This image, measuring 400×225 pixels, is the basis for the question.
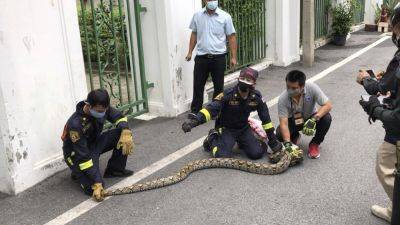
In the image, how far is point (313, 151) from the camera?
19.4 feet

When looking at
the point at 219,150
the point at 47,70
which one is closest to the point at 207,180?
the point at 219,150

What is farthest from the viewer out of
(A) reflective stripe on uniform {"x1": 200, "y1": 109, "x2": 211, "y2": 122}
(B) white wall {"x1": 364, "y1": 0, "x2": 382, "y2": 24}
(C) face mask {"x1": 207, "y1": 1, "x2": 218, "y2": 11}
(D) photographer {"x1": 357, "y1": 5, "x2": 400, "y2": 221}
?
(B) white wall {"x1": 364, "y1": 0, "x2": 382, "y2": 24}

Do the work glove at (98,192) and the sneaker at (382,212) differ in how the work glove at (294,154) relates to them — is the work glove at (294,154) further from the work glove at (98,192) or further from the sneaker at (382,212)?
the work glove at (98,192)

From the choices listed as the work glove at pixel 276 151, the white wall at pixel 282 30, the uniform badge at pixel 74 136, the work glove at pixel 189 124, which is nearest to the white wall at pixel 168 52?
the work glove at pixel 276 151

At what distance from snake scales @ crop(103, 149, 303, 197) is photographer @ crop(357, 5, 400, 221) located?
63.4 inches

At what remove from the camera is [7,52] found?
4.86 meters

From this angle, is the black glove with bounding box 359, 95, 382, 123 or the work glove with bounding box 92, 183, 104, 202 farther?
the work glove with bounding box 92, 183, 104, 202

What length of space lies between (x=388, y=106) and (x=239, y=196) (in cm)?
196

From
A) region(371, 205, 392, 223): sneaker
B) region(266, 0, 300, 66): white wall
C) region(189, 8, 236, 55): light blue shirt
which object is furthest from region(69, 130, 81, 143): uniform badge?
region(266, 0, 300, 66): white wall

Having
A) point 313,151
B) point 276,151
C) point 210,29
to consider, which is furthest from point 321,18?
point 276,151

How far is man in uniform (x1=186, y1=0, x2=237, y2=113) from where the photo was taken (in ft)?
24.9

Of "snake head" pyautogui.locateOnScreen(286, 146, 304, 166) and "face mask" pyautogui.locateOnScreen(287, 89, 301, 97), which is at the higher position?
"face mask" pyautogui.locateOnScreen(287, 89, 301, 97)

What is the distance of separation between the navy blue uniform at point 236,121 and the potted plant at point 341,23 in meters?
10.1

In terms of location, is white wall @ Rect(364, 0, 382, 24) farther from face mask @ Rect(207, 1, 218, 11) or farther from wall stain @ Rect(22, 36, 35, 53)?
wall stain @ Rect(22, 36, 35, 53)
